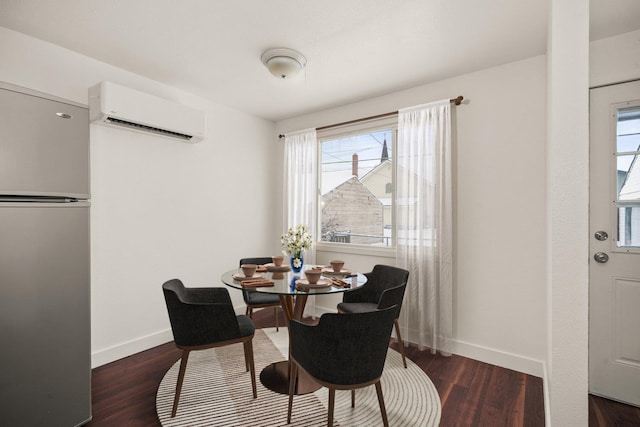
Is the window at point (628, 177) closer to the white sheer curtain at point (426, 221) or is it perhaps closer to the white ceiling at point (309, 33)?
the white ceiling at point (309, 33)

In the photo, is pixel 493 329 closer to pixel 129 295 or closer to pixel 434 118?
pixel 434 118

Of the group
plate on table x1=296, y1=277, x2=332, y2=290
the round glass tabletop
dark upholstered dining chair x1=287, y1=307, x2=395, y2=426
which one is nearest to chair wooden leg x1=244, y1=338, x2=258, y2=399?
the round glass tabletop

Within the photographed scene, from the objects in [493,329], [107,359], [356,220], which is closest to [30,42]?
[107,359]

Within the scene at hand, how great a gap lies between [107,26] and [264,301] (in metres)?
2.50

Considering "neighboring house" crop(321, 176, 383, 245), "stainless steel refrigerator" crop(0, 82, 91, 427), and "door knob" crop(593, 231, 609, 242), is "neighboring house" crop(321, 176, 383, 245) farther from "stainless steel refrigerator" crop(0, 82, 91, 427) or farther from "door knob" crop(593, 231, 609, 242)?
"stainless steel refrigerator" crop(0, 82, 91, 427)

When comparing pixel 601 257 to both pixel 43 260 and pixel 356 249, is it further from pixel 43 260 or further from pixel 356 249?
pixel 43 260

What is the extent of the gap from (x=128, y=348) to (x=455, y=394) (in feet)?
9.24

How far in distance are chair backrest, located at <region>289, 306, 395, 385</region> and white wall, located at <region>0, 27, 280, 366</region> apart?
2114 mm

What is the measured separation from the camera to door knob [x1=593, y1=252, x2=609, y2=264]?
228cm

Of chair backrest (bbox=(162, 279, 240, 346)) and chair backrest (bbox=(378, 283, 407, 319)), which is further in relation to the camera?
chair backrest (bbox=(378, 283, 407, 319))

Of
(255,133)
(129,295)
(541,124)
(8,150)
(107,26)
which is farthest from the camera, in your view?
(255,133)

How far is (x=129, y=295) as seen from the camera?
2.95m

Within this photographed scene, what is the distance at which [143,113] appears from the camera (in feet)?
9.23

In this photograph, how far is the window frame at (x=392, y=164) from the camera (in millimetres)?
3445
